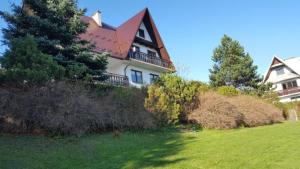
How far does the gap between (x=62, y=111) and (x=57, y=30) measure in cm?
626

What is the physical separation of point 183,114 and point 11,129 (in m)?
10.3

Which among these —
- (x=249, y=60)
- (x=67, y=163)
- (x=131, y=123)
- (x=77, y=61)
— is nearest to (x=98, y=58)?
(x=77, y=61)

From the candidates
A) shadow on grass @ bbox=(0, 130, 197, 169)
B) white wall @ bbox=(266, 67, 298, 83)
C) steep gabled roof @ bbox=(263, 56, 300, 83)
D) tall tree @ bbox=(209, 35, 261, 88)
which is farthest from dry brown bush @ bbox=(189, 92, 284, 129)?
steep gabled roof @ bbox=(263, 56, 300, 83)

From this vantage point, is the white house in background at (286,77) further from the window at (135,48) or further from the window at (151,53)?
the window at (135,48)

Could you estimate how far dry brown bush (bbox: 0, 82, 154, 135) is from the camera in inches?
476

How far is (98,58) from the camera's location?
18.0m

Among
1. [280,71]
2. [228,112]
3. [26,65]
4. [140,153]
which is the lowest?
[140,153]

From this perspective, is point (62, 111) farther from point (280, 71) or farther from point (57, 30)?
point (280, 71)

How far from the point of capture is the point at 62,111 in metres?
12.7

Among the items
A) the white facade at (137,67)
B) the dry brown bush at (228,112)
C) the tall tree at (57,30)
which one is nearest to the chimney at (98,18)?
the white facade at (137,67)

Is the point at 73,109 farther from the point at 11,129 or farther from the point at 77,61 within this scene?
the point at 77,61

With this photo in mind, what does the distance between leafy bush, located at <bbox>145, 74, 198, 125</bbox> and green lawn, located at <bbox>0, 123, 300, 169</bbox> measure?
3.81m

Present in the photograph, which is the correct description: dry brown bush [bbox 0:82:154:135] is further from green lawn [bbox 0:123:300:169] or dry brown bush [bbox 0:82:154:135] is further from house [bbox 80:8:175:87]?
house [bbox 80:8:175:87]

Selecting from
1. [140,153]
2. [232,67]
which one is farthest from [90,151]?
[232,67]
